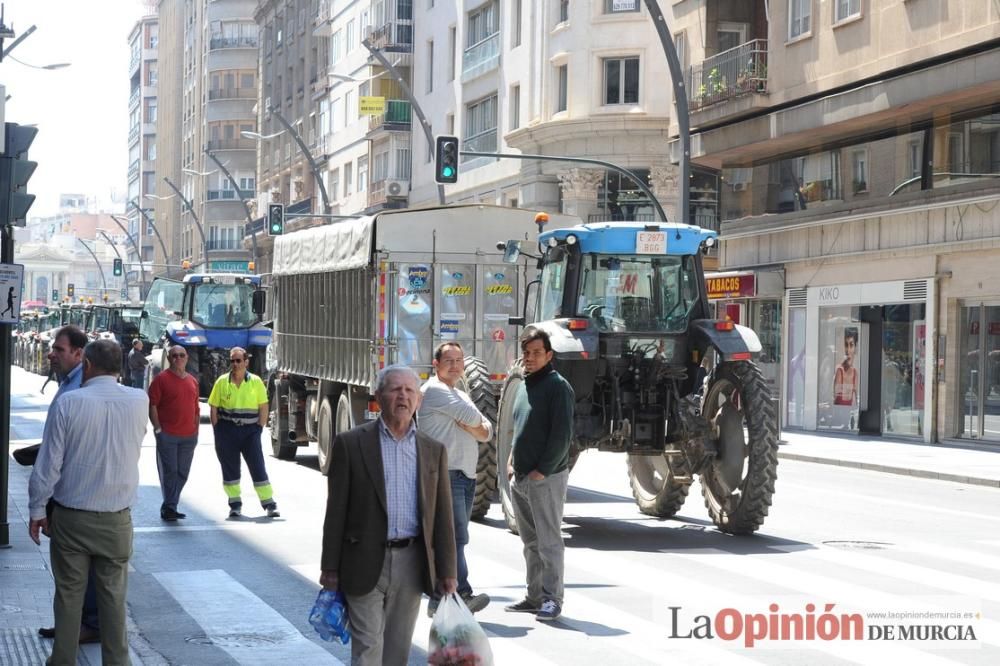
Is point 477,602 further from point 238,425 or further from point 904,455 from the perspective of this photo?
point 904,455

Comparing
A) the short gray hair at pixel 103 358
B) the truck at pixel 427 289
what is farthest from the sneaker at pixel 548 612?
the truck at pixel 427 289

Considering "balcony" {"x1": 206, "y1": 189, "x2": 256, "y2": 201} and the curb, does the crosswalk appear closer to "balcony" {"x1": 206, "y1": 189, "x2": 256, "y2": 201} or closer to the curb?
the curb

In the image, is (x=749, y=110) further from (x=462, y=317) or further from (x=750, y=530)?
(x=750, y=530)

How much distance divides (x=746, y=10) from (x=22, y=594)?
29.3 m

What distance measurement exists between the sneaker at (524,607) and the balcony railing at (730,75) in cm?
2496

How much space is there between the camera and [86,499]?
773 centimetres

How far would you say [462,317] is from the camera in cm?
1900

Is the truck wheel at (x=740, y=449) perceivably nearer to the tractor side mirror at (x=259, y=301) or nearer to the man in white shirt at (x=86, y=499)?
the man in white shirt at (x=86, y=499)

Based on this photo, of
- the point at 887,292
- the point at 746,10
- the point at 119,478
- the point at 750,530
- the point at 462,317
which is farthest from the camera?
the point at 746,10

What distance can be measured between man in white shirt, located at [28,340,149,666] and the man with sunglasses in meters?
8.07

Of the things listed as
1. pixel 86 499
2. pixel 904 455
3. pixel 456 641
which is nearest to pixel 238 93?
pixel 904 455

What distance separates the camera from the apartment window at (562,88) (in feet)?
146

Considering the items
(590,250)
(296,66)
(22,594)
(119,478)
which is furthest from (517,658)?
(296,66)

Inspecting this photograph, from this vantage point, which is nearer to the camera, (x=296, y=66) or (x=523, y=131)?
(x=523, y=131)
